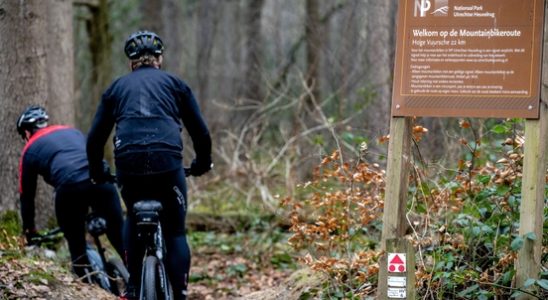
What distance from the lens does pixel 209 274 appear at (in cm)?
979

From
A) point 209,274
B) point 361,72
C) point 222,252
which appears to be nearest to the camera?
point 209,274

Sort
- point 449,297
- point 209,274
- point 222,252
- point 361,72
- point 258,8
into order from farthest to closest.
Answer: point 258,8
point 361,72
point 222,252
point 209,274
point 449,297

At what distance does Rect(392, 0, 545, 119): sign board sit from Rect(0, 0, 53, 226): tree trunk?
5103 mm

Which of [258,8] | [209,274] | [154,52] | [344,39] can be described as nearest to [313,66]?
[344,39]

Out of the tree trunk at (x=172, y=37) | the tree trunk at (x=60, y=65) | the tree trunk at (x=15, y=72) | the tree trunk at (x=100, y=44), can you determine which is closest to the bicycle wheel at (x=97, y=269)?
the tree trunk at (x=15, y=72)

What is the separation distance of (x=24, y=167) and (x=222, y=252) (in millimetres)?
3604

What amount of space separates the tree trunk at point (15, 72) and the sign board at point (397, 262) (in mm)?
5165

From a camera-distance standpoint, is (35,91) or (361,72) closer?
(35,91)

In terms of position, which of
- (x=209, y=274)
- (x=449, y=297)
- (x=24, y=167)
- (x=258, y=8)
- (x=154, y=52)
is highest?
(x=258, y=8)

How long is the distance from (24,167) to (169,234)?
208 cm

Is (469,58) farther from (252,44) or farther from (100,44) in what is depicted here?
(252,44)

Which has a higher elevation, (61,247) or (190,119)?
(190,119)

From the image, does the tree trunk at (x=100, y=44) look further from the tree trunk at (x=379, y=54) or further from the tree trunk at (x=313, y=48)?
the tree trunk at (x=379, y=54)

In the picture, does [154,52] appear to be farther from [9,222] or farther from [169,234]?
[9,222]
